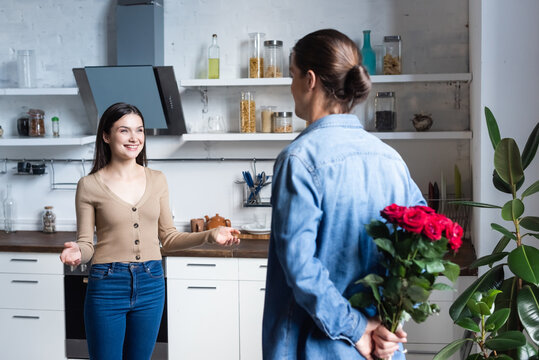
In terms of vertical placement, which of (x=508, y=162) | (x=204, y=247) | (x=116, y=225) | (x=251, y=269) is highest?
(x=508, y=162)

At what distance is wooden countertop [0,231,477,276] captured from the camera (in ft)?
10.9

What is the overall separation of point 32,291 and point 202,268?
0.99 m

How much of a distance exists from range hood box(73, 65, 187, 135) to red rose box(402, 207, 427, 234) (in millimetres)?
2586

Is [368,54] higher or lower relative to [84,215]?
higher

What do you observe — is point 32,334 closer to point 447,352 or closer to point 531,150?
point 447,352

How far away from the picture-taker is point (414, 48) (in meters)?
3.78

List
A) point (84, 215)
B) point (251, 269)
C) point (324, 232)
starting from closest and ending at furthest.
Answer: point (324, 232) < point (84, 215) < point (251, 269)

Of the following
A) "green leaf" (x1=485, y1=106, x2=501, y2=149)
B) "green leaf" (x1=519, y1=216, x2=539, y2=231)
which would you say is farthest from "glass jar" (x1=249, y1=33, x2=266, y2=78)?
"green leaf" (x1=519, y1=216, x2=539, y2=231)

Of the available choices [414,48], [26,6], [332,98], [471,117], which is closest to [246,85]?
[414,48]

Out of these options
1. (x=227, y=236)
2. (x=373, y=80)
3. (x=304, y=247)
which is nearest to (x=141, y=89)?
(x=373, y=80)

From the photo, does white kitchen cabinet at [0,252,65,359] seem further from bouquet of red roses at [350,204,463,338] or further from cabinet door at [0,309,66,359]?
bouquet of red roses at [350,204,463,338]

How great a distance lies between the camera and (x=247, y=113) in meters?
3.76

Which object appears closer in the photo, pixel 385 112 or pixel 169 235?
pixel 169 235

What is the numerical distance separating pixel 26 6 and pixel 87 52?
52cm
